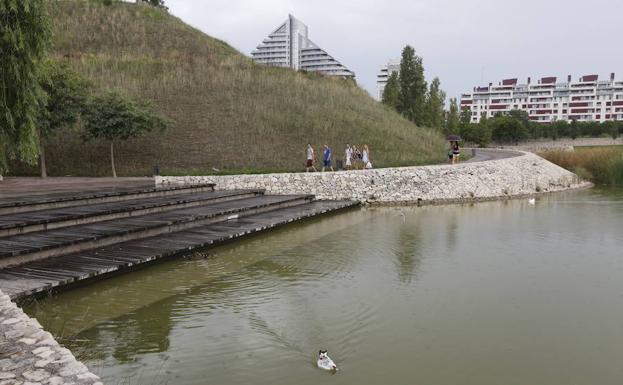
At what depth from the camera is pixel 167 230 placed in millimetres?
12828

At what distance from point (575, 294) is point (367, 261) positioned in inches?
173

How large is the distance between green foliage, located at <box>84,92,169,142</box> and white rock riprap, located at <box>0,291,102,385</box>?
58.7 ft

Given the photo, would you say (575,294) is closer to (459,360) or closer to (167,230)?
(459,360)

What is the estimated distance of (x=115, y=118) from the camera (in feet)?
73.0

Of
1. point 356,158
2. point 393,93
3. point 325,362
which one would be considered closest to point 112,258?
point 325,362

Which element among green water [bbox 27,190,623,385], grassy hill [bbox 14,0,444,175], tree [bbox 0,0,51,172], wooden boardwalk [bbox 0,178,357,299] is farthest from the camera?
grassy hill [bbox 14,0,444,175]

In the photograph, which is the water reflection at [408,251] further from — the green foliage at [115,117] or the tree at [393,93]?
the tree at [393,93]

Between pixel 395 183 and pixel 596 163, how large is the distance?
17812 millimetres

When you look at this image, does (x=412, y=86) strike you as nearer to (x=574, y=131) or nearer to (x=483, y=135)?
(x=483, y=135)

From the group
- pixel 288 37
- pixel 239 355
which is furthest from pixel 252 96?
pixel 288 37

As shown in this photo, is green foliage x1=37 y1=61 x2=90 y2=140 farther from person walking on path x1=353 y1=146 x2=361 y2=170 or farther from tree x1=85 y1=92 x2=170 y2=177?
person walking on path x1=353 y1=146 x2=361 y2=170

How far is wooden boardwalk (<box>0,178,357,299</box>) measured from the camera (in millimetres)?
8797

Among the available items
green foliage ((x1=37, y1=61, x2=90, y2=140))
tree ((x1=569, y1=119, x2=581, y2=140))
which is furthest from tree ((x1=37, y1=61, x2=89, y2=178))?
tree ((x1=569, y1=119, x2=581, y2=140))

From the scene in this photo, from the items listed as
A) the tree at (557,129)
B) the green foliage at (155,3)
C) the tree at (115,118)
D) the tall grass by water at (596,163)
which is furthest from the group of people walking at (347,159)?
the tree at (557,129)
